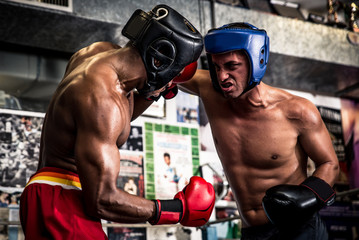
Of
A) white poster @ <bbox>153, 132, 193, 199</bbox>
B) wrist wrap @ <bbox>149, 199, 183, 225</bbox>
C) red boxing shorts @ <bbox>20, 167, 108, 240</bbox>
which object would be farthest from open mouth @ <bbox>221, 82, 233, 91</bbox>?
white poster @ <bbox>153, 132, 193, 199</bbox>

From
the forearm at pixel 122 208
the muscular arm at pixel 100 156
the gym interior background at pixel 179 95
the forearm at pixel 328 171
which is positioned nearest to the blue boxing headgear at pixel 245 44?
the forearm at pixel 328 171

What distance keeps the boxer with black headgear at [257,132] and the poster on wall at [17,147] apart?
1.71 metres

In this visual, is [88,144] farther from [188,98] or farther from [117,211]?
[188,98]

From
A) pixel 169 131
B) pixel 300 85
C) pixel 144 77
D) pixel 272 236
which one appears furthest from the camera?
pixel 300 85

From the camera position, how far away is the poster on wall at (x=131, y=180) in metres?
4.25

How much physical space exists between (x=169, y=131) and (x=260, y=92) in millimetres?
2002

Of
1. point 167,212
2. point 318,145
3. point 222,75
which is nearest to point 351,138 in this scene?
point 318,145

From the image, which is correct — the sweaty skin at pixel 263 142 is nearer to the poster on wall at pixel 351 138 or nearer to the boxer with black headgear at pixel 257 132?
the boxer with black headgear at pixel 257 132

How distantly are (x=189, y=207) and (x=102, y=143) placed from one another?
47 centimetres

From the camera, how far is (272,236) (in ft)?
8.48

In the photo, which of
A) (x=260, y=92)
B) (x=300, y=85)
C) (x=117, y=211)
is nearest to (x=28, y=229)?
(x=117, y=211)

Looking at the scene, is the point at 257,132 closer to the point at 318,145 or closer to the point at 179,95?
the point at 318,145

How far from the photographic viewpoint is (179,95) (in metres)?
4.72

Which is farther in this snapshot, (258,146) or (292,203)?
(258,146)
